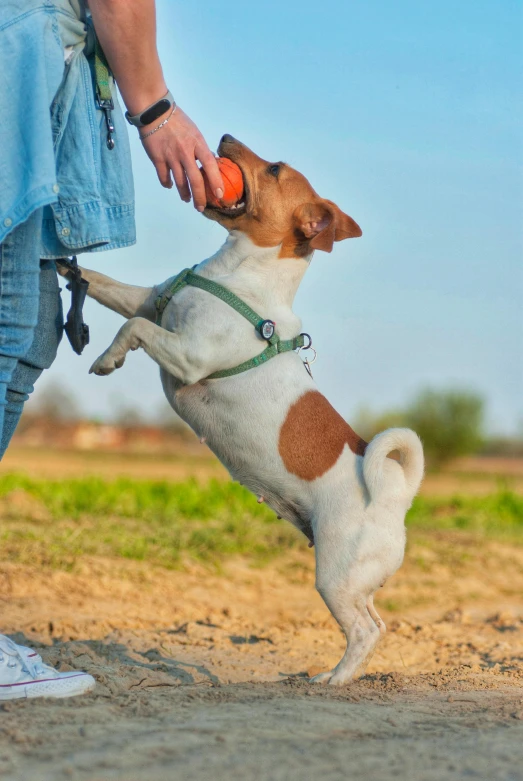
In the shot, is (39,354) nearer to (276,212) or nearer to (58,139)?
(58,139)

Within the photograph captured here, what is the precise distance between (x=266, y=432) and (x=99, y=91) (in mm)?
1542

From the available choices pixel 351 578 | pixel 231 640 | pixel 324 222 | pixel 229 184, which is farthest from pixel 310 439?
pixel 231 640

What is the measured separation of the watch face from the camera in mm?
3107

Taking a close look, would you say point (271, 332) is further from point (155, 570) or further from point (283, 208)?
point (155, 570)

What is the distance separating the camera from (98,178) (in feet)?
10.1

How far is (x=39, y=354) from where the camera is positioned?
3104mm

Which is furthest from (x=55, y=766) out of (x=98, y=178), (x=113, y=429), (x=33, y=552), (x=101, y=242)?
(x=113, y=429)

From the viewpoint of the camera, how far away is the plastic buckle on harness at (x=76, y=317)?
3.24m

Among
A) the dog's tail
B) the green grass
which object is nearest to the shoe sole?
the dog's tail

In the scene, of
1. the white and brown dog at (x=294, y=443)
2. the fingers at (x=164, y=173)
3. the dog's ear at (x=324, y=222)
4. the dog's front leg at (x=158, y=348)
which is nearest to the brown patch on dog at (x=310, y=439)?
the white and brown dog at (x=294, y=443)

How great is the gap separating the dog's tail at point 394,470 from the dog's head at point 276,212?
3.20ft

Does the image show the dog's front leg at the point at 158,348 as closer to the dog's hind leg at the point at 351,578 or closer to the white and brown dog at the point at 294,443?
the white and brown dog at the point at 294,443

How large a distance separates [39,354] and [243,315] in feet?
3.41

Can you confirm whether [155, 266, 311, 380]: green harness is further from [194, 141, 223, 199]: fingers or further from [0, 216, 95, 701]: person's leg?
[0, 216, 95, 701]: person's leg
